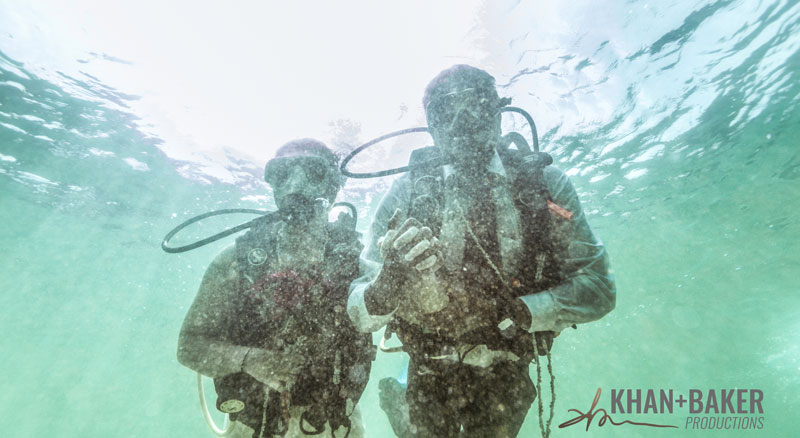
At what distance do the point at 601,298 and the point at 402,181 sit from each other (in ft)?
6.34

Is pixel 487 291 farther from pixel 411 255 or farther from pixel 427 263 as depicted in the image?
pixel 411 255

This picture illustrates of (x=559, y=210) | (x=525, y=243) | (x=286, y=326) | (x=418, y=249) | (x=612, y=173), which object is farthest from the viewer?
(x=612, y=173)

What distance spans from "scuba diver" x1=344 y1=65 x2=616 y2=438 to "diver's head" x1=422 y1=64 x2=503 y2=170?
24 millimetres

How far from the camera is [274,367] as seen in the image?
2.96 metres

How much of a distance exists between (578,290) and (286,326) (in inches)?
103

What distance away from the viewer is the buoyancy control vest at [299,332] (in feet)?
10.0

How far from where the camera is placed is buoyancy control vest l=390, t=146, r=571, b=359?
8.11 feet

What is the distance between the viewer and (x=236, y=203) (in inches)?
682

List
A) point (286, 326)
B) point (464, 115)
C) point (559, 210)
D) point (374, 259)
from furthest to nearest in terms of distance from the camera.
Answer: point (286, 326)
point (464, 115)
point (374, 259)
point (559, 210)

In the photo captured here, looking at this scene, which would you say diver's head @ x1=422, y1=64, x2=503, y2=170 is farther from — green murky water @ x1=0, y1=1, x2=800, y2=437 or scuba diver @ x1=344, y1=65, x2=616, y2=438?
green murky water @ x1=0, y1=1, x2=800, y2=437

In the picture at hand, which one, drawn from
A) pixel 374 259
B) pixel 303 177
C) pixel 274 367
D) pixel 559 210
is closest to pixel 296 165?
pixel 303 177

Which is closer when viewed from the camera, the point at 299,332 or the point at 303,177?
the point at 299,332

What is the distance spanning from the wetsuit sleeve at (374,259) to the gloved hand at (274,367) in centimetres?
100

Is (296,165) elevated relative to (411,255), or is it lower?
lower
